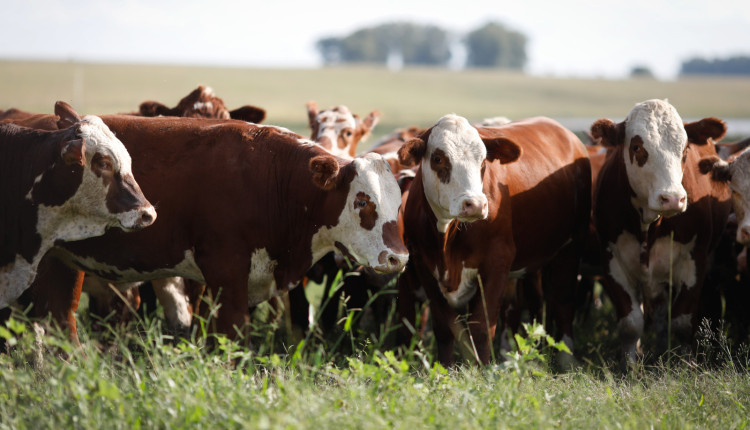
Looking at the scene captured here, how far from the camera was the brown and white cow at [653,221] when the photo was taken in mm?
6875

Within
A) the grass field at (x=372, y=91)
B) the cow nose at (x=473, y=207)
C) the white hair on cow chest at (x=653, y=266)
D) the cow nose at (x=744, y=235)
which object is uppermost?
the cow nose at (x=473, y=207)

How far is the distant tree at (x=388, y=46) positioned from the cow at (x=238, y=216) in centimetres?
10301

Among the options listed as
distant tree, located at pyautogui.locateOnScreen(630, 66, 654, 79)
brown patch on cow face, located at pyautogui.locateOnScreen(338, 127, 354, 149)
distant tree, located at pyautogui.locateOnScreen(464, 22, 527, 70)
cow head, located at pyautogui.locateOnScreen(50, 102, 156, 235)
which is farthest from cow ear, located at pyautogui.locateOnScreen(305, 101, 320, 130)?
distant tree, located at pyautogui.locateOnScreen(464, 22, 527, 70)

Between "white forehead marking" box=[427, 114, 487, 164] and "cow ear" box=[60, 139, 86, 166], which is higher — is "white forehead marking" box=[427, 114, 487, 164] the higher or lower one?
the higher one

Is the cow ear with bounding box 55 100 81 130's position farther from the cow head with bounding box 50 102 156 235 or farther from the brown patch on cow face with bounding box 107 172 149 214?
the brown patch on cow face with bounding box 107 172 149 214

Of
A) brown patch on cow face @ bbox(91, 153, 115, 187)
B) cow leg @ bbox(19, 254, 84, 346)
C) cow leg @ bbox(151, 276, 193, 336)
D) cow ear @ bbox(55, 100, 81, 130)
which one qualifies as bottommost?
cow leg @ bbox(151, 276, 193, 336)

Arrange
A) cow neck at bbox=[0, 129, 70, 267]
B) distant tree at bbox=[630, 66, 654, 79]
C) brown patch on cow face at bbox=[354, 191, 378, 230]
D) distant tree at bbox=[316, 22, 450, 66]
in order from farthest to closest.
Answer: distant tree at bbox=[316, 22, 450, 66], distant tree at bbox=[630, 66, 654, 79], brown patch on cow face at bbox=[354, 191, 378, 230], cow neck at bbox=[0, 129, 70, 267]

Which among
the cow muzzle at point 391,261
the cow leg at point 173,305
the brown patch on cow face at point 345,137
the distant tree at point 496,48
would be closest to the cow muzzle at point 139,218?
the cow muzzle at point 391,261

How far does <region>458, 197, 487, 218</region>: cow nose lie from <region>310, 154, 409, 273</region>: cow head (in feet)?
1.56

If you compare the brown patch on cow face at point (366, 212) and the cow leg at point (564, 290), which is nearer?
the brown patch on cow face at point (366, 212)

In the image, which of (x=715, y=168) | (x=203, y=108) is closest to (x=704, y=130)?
(x=715, y=168)

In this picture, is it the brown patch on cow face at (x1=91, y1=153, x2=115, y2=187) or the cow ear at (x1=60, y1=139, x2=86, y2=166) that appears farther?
the brown patch on cow face at (x1=91, y1=153, x2=115, y2=187)

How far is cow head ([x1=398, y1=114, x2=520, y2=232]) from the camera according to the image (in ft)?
19.8

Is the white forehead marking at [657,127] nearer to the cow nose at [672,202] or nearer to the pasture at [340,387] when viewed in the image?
the cow nose at [672,202]
